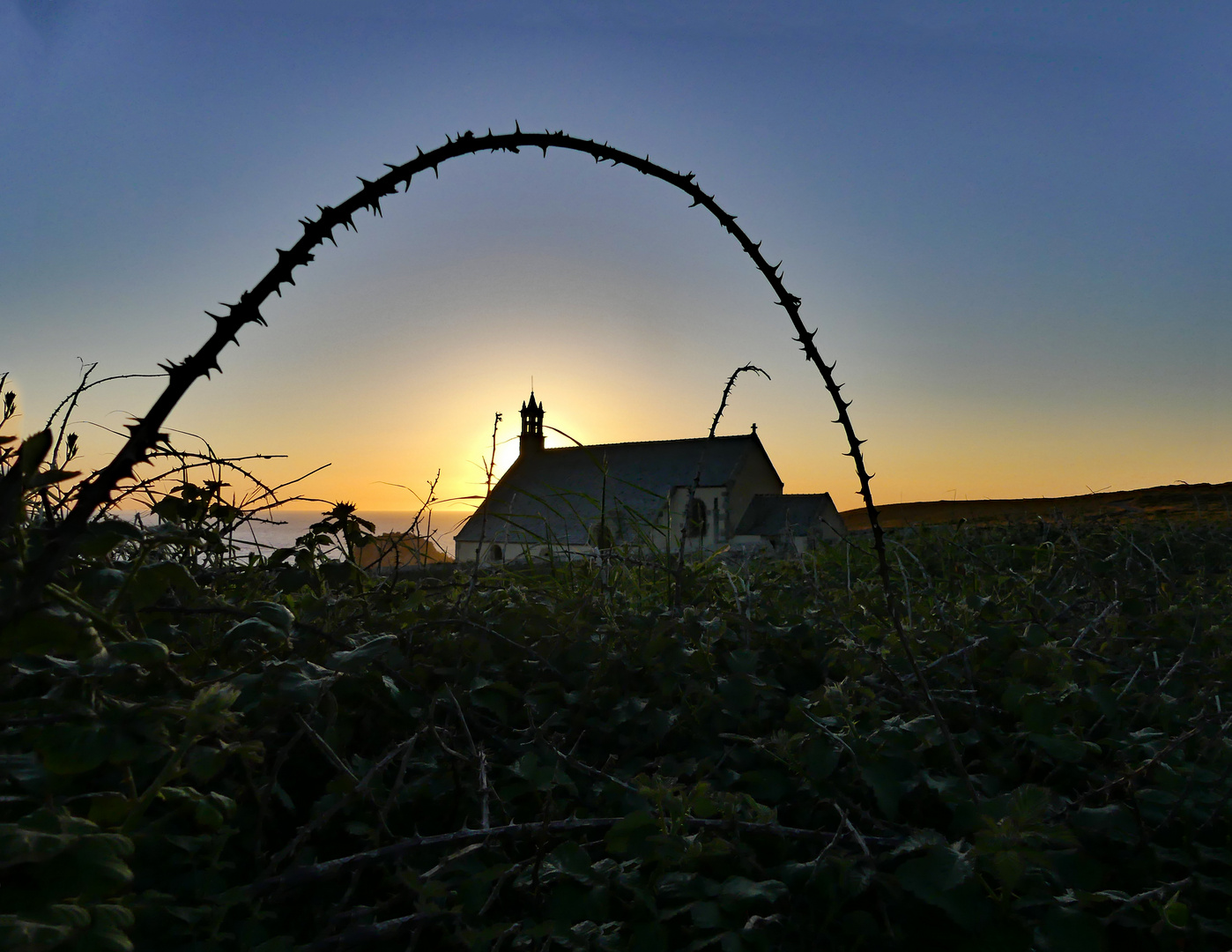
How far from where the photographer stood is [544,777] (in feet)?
6.03

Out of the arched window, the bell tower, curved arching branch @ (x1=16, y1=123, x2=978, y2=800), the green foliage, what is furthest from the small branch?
the bell tower

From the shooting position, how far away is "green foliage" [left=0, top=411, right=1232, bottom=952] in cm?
126

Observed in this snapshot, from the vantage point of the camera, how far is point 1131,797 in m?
1.83

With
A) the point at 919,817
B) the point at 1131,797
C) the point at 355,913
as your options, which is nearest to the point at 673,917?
the point at 355,913

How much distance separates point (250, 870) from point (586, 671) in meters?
1.08

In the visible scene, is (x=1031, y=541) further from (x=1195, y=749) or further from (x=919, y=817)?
(x=919, y=817)

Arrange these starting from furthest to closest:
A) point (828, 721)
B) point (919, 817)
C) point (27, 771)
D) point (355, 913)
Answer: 1. point (828, 721)
2. point (919, 817)
3. point (355, 913)
4. point (27, 771)

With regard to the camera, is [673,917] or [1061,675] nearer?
[673,917]

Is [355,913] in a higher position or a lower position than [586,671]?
lower

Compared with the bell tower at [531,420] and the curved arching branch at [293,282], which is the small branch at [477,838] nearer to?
the curved arching branch at [293,282]

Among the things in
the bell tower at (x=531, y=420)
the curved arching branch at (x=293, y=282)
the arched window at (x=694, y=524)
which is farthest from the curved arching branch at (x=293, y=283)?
the bell tower at (x=531, y=420)

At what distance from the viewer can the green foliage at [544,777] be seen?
4.14ft

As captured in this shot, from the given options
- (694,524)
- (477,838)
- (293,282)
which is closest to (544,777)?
(477,838)

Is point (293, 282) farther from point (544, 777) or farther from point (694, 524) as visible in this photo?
point (694, 524)
